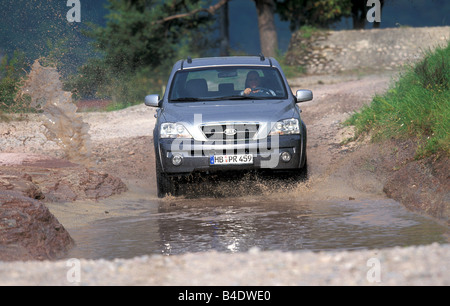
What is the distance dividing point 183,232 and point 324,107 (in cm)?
1051

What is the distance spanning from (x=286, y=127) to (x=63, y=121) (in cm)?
520

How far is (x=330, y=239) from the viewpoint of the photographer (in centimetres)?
659

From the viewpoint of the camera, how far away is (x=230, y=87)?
9773mm

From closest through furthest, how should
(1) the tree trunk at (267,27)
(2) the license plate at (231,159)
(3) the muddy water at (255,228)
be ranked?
(3) the muddy water at (255,228)
(2) the license plate at (231,159)
(1) the tree trunk at (267,27)

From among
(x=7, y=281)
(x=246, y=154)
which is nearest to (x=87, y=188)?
(x=246, y=154)

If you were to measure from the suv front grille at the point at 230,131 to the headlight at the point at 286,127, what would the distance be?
0.76ft

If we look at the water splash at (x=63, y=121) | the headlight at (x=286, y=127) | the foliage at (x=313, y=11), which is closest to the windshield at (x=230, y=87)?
→ the headlight at (x=286, y=127)

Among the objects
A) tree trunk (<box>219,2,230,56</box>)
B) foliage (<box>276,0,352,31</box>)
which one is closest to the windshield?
foliage (<box>276,0,352,31</box>)

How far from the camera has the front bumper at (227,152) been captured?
858 centimetres

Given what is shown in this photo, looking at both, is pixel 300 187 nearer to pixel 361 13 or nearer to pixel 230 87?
pixel 230 87

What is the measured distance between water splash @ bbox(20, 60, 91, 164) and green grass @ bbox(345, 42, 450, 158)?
474 cm

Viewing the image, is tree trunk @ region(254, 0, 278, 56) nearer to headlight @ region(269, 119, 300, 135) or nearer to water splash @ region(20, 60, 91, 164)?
water splash @ region(20, 60, 91, 164)

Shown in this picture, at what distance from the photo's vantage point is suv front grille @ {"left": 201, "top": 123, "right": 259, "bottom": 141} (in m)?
8.61

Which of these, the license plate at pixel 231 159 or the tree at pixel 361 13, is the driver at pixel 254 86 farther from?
the tree at pixel 361 13
